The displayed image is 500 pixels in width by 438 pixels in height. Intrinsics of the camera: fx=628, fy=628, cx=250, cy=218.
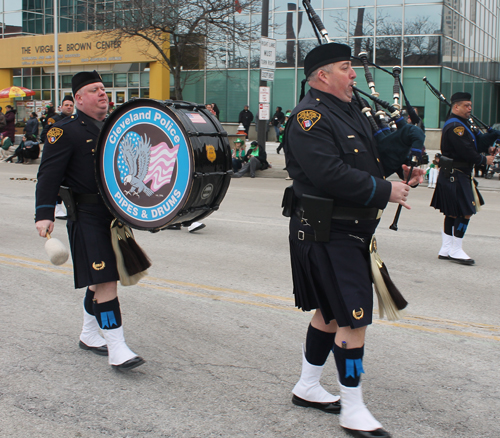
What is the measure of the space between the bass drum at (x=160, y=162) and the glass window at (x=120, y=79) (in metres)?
33.7

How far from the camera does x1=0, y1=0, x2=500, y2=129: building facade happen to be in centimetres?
2727

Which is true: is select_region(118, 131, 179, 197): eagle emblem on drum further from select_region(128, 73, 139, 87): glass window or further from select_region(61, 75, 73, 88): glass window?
select_region(61, 75, 73, 88): glass window

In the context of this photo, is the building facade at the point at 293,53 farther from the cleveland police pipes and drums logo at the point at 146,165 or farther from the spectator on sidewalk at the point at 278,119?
the cleveland police pipes and drums logo at the point at 146,165

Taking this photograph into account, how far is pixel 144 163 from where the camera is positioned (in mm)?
3586

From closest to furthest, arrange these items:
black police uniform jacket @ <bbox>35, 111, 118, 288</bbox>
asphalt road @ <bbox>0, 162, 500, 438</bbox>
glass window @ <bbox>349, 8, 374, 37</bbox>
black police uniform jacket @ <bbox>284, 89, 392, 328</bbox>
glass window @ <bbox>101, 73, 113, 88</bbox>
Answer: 1. black police uniform jacket @ <bbox>284, 89, 392, 328</bbox>
2. asphalt road @ <bbox>0, 162, 500, 438</bbox>
3. black police uniform jacket @ <bbox>35, 111, 118, 288</bbox>
4. glass window @ <bbox>349, 8, 374, 37</bbox>
5. glass window @ <bbox>101, 73, 113, 88</bbox>

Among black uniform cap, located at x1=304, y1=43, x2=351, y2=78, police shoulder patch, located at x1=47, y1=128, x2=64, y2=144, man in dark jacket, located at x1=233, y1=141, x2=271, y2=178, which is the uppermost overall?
black uniform cap, located at x1=304, y1=43, x2=351, y2=78

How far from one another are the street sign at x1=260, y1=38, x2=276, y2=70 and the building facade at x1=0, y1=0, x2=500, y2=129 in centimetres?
A: 794

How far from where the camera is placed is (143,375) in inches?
154

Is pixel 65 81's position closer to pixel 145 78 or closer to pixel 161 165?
pixel 145 78

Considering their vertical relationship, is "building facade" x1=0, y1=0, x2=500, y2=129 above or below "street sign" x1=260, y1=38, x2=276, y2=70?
above

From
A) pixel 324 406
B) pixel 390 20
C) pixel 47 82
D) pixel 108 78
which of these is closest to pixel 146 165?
pixel 324 406

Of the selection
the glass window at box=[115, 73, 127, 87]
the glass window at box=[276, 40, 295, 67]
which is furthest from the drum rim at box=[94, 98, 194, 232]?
the glass window at box=[115, 73, 127, 87]

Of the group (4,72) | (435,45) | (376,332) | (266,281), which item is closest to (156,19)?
(435,45)

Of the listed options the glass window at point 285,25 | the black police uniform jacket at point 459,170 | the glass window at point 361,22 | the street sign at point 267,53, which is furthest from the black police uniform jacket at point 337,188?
the glass window at point 285,25
